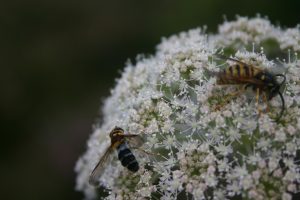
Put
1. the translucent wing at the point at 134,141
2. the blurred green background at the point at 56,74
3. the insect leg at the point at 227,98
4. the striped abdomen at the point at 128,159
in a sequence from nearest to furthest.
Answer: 1. the insect leg at the point at 227,98
2. the striped abdomen at the point at 128,159
3. the translucent wing at the point at 134,141
4. the blurred green background at the point at 56,74

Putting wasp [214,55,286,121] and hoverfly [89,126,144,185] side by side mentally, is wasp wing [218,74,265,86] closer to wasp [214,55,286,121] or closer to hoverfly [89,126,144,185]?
wasp [214,55,286,121]

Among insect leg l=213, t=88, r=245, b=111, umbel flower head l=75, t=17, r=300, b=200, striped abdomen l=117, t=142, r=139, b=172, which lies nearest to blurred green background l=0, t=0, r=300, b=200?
umbel flower head l=75, t=17, r=300, b=200

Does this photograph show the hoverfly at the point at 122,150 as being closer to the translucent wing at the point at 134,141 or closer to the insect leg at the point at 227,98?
the translucent wing at the point at 134,141

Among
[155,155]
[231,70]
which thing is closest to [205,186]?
[155,155]

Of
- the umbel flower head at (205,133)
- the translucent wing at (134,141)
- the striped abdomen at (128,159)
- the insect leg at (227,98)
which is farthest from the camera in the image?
the translucent wing at (134,141)

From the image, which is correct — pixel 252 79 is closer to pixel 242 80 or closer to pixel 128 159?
pixel 242 80

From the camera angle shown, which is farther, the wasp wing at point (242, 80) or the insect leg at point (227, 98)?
the insect leg at point (227, 98)

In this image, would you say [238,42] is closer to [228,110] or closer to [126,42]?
[228,110]

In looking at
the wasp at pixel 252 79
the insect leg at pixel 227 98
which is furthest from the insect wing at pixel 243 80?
the insect leg at pixel 227 98
